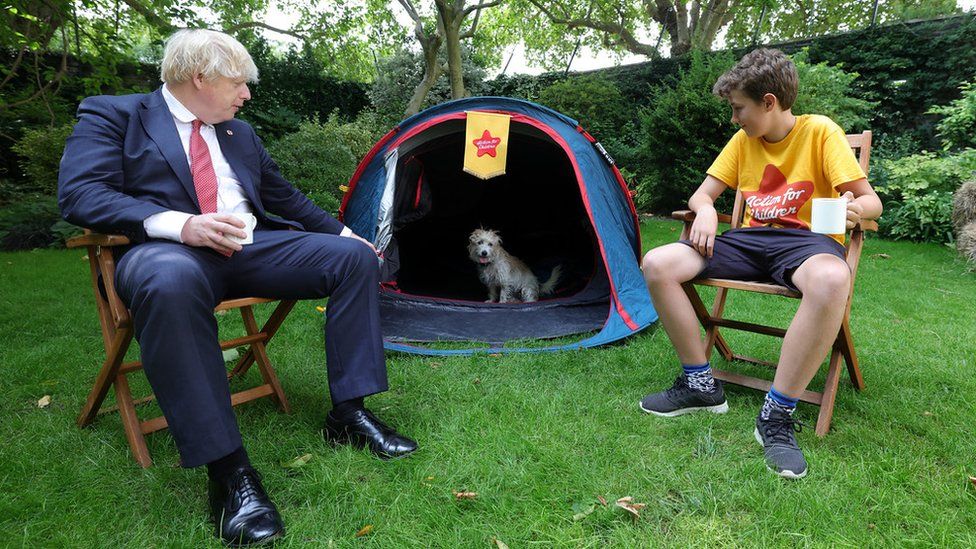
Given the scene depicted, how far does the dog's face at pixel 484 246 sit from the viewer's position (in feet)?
14.1

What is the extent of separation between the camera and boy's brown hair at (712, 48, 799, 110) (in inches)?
80.6

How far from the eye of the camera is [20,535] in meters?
1.46

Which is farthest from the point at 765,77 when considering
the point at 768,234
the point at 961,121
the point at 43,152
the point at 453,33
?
the point at 43,152

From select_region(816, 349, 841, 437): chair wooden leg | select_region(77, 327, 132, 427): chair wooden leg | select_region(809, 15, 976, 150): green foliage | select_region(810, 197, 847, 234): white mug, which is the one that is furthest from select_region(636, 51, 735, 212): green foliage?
select_region(77, 327, 132, 427): chair wooden leg

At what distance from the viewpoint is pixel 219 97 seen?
191 cm

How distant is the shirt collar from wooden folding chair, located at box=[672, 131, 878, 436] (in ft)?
6.27

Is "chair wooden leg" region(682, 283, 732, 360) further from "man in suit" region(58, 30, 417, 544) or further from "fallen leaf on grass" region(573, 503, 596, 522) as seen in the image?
"man in suit" region(58, 30, 417, 544)

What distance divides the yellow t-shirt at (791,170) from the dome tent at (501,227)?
0.94 meters

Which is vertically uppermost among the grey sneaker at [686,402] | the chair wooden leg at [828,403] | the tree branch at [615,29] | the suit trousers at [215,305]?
the tree branch at [615,29]

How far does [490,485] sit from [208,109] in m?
1.62

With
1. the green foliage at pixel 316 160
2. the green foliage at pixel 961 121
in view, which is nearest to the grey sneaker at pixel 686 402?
the green foliage at pixel 316 160

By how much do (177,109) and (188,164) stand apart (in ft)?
0.73

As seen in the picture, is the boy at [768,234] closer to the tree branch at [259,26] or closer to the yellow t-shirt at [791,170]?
the yellow t-shirt at [791,170]

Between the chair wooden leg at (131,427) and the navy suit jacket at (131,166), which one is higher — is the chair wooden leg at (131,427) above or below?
below
